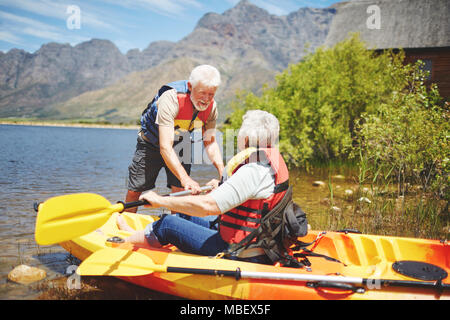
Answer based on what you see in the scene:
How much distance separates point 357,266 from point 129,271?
2462mm

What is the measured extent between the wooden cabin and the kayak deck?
58.0 feet

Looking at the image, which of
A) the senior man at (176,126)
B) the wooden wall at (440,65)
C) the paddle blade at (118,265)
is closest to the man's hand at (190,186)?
the senior man at (176,126)

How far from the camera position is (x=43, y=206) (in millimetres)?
3158

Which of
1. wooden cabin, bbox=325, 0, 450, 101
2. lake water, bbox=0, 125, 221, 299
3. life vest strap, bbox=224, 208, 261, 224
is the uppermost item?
wooden cabin, bbox=325, 0, 450, 101

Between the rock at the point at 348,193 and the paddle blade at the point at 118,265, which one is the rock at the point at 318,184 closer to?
the rock at the point at 348,193

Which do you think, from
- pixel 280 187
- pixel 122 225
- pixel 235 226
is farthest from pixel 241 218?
pixel 122 225

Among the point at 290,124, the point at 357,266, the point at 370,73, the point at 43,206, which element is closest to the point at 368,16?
the point at 370,73

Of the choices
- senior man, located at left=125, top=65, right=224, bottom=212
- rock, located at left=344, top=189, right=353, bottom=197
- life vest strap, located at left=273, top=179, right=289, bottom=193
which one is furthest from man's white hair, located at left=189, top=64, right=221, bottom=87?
rock, located at left=344, top=189, right=353, bottom=197

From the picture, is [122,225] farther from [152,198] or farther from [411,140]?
[411,140]

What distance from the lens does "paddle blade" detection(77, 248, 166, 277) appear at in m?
3.12

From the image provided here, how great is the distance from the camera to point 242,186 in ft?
9.16

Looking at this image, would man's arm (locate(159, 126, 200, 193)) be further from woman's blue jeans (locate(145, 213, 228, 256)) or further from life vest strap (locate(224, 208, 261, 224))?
life vest strap (locate(224, 208, 261, 224))

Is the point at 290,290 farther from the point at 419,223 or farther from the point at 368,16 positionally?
the point at 368,16

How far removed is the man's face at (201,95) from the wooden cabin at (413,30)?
17901mm
